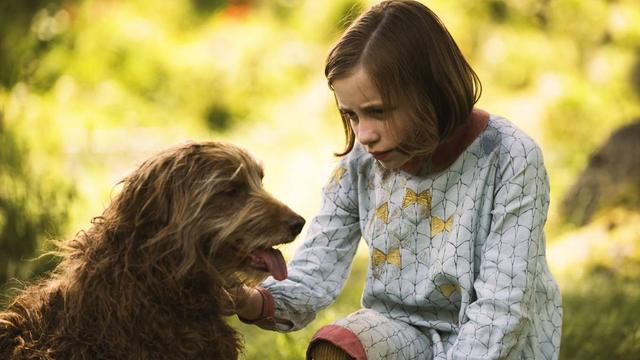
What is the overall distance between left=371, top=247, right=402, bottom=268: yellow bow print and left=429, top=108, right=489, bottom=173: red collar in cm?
33

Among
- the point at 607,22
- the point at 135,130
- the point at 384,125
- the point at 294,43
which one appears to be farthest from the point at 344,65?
the point at 294,43

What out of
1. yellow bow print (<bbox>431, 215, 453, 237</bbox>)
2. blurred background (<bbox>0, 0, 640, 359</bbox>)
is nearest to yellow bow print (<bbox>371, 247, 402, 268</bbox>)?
yellow bow print (<bbox>431, 215, 453, 237</bbox>)

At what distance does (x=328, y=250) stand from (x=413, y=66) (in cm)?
80

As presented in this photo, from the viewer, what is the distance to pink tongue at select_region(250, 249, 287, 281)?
2.93 meters

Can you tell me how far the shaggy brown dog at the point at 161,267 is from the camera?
2734 millimetres

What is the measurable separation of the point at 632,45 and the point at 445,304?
8.09m

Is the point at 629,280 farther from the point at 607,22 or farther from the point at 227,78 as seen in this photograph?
the point at 227,78

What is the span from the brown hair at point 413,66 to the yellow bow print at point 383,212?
30cm

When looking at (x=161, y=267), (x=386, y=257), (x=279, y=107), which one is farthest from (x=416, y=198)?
(x=279, y=107)

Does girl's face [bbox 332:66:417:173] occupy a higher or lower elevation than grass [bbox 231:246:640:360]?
higher

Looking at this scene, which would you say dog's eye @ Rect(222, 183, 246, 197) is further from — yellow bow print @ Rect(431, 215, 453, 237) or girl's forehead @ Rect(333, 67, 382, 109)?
yellow bow print @ Rect(431, 215, 453, 237)

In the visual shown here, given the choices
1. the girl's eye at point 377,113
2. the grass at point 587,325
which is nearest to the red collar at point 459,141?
the girl's eye at point 377,113

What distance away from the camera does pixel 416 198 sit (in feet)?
10.8

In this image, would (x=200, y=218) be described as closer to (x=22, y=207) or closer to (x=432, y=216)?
(x=432, y=216)
